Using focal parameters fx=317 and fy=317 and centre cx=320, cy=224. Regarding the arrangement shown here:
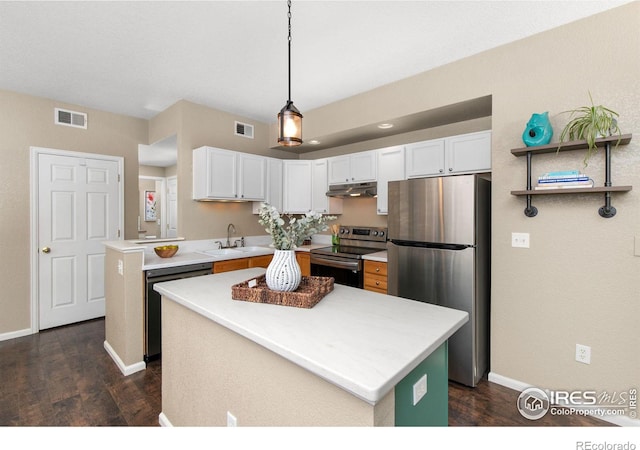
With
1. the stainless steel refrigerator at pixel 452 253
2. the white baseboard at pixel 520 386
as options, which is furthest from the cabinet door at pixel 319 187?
the white baseboard at pixel 520 386

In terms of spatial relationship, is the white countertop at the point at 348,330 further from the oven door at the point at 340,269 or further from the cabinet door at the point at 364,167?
the cabinet door at the point at 364,167

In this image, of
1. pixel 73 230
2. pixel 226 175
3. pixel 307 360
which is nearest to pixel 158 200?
pixel 73 230

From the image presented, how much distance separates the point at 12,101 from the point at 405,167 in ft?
14.3

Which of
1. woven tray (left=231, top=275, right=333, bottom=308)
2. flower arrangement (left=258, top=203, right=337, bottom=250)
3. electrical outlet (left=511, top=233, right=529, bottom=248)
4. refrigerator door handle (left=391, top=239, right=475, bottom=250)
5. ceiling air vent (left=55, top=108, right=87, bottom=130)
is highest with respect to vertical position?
ceiling air vent (left=55, top=108, right=87, bottom=130)

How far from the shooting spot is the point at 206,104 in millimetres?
3895

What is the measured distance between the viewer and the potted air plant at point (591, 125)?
2037 millimetres

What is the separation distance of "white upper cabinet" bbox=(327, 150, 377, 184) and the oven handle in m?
1.03

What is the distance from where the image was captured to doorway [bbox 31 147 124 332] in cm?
369

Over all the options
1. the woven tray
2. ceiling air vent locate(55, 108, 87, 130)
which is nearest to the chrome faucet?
ceiling air vent locate(55, 108, 87, 130)

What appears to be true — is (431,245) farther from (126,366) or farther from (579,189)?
(126,366)

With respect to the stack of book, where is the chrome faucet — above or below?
below

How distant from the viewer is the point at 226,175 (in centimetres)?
389

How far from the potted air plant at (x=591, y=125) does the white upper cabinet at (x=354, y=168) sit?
189 centimetres

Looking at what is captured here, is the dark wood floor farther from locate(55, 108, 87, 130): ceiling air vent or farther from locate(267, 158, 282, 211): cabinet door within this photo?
locate(55, 108, 87, 130): ceiling air vent
